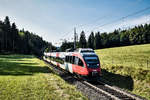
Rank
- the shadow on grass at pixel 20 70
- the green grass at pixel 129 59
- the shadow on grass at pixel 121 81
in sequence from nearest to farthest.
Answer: the shadow on grass at pixel 121 81 → the shadow on grass at pixel 20 70 → the green grass at pixel 129 59

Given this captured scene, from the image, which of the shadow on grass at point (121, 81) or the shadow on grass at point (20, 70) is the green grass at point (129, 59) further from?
the shadow on grass at point (20, 70)

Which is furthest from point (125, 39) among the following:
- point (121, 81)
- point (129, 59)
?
point (121, 81)

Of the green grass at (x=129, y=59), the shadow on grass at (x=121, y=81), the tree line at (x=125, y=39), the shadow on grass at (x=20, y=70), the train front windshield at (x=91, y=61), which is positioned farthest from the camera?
the tree line at (x=125, y=39)

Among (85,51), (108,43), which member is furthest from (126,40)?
(85,51)

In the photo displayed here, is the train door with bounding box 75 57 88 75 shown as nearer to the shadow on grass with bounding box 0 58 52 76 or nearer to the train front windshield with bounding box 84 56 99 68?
the train front windshield with bounding box 84 56 99 68

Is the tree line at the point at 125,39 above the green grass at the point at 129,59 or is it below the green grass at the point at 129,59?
above

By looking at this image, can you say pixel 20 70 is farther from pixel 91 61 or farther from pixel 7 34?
pixel 7 34

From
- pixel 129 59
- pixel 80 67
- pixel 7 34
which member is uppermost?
pixel 7 34

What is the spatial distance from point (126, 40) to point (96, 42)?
21847mm

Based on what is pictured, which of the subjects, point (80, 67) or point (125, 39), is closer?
point (80, 67)

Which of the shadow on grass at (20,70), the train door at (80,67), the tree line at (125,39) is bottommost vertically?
the shadow on grass at (20,70)

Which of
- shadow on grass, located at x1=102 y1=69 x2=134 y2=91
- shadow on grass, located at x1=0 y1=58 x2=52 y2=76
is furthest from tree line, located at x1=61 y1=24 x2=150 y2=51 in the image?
shadow on grass, located at x1=102 y1=69 x2=134 y2=91

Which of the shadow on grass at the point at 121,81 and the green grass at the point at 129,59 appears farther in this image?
the green grass at the point at 129,59

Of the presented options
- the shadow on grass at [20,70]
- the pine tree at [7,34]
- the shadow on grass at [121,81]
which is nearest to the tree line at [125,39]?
the pine tree at [7,34]
